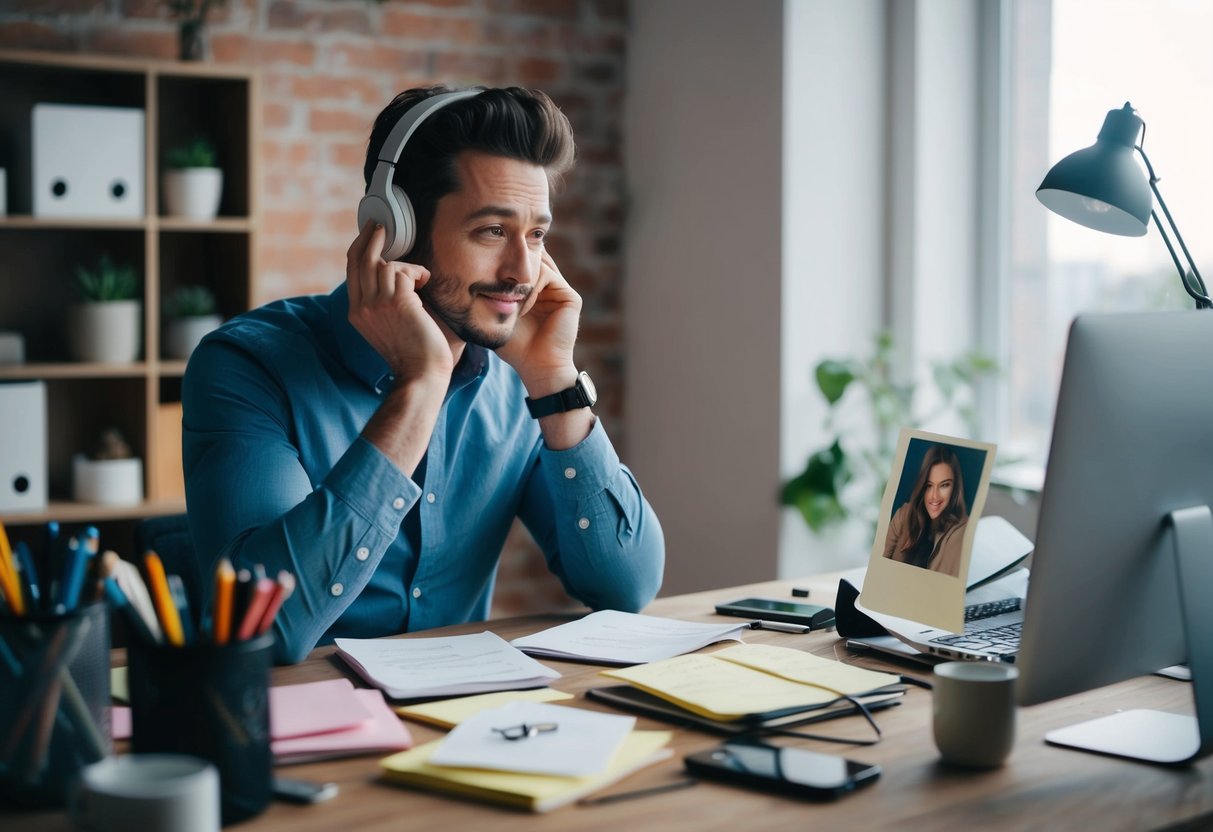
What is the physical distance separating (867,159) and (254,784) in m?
2.51

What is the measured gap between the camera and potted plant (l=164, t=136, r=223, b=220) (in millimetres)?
2658

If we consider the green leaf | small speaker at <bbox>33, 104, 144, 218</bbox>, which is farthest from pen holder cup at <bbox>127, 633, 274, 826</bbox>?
the green leaf

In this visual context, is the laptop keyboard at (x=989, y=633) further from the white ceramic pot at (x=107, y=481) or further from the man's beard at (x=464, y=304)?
the white ceramic pot at (x=107, y=481)

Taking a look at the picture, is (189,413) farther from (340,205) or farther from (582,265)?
(582,265)

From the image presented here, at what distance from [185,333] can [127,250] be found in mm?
250

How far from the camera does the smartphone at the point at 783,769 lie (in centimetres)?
94

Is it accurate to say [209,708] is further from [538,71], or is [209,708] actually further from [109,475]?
[538,71]

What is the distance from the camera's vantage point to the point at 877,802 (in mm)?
938

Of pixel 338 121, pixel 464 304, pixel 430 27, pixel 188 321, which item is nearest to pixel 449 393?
pixel 464 304

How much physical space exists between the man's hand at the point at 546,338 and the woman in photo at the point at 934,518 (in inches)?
23.0

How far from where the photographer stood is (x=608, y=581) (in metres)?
1.62

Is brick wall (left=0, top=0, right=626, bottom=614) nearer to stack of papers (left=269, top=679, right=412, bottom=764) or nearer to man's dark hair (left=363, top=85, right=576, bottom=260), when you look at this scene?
man's dark hair (left=363, top=85, right=576, bottom=260)

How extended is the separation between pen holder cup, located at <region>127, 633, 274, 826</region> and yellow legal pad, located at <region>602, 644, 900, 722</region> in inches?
16.4

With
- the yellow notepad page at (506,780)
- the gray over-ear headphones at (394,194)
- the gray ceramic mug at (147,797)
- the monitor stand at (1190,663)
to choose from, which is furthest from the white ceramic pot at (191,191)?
the monitor stand at (1190,663)
